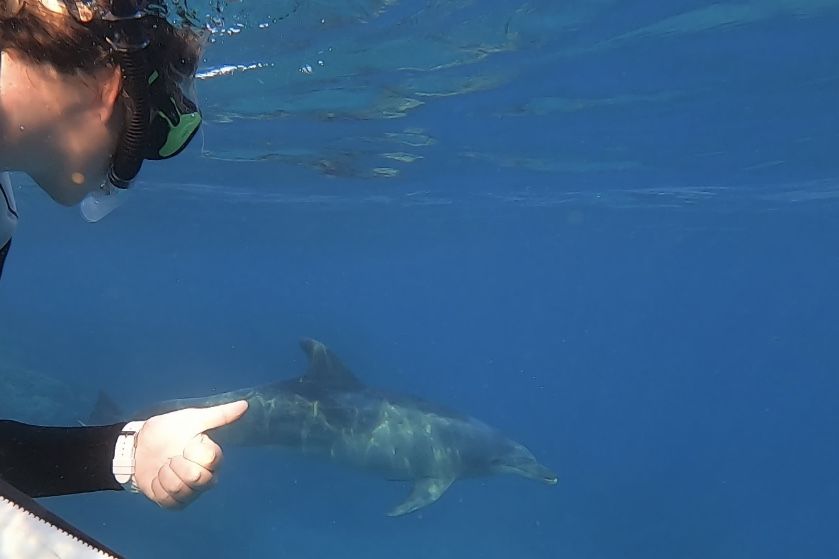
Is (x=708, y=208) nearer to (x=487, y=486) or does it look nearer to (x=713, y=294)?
(x=487, y=486)

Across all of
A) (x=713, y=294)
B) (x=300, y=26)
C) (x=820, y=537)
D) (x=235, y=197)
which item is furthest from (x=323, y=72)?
(x=713, y=294)

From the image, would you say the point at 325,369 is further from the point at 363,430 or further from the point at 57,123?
the point at 57,123

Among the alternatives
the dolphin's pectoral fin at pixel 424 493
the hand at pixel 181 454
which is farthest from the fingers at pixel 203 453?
the dolphin's pectoral fin at pixel 424 493

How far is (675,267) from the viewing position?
5616 centimetres

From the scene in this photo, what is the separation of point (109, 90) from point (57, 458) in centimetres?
140

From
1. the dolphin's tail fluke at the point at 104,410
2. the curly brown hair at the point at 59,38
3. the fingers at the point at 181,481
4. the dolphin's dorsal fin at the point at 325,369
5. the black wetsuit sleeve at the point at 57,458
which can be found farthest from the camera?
the dolphin's tail fluke at the point at 104,410

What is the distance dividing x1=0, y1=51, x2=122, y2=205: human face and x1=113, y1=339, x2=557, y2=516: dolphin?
11.4 m

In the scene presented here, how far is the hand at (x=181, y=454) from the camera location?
257 centimetres

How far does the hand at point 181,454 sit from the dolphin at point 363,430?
36.3ft

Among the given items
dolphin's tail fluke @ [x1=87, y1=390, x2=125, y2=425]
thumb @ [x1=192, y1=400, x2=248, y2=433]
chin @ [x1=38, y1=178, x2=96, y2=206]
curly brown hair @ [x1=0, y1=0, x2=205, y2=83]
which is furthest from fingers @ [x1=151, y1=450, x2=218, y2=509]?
dolphin's tail fluke @ [x1=87, y1=390, x2=125, y2=425]

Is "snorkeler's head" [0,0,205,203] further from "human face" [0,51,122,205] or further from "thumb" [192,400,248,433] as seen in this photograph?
"thumb" [192,400,248,433]

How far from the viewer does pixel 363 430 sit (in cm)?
1401

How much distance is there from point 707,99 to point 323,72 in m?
8.30

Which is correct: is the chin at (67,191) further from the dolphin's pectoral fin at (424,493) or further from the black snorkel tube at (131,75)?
the dolphin's pectoral fin at (424,493)
